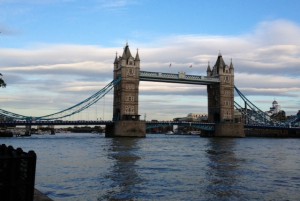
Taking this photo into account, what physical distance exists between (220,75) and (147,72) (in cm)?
2556

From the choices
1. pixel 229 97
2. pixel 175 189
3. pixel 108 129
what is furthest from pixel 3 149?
pixel 229 97

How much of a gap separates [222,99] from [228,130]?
11.1m

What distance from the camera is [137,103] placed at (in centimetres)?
10712

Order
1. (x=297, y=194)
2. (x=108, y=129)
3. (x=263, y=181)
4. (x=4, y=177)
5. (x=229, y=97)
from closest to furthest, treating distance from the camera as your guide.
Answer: (x=4, y=177)
(x=297, y=194)
(x=263, y=181)
(x=108, y=129)
(x=229, y=97)

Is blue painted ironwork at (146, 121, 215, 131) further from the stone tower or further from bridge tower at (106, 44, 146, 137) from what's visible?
the stone tower

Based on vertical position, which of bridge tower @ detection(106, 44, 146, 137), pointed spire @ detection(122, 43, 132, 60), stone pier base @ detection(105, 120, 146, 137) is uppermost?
pointed spire @ detection(122, 43, 132, 60)

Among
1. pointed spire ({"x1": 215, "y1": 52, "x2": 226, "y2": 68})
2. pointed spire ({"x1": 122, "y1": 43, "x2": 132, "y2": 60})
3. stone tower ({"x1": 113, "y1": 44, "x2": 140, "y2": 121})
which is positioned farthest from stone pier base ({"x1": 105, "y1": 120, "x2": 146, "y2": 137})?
pointed spire ({"x1": 215, "y1": 52, "x2": 226, "y2": 68})

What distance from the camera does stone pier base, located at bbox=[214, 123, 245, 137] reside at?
11300 centimetres

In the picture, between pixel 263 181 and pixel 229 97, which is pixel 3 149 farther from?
pixel 229 97

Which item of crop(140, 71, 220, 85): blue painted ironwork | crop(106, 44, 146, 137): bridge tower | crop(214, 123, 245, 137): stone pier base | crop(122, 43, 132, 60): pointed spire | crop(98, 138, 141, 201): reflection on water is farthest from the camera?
crop(214, 123, 245, 137): stone pier base

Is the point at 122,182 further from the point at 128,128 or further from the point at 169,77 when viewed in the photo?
the point at 169,77

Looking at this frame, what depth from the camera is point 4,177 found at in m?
9.09

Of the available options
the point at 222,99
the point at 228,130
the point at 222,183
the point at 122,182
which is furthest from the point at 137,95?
the point at 222,183

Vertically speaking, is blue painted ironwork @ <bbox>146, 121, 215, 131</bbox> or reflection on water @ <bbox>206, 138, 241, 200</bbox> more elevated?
blue painted ironwork @ <bbox>146, 121, 215, 131</bbox>
